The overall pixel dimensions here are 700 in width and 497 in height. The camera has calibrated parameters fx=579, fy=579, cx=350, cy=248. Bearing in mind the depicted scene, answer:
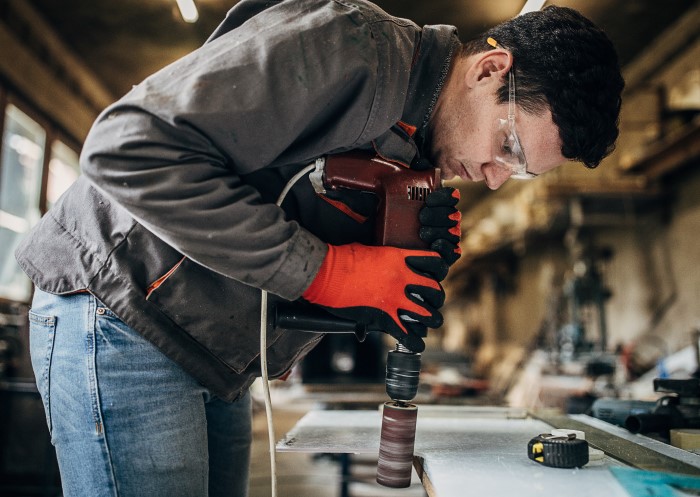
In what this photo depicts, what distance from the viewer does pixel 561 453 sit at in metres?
0.92

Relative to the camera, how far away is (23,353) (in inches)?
137

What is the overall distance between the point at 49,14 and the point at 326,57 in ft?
17.8

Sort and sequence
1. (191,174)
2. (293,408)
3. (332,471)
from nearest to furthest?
(191,174)
(293,408)
(332,471)

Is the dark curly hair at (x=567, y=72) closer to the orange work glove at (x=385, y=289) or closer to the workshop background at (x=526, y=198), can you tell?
the orange work glove at (x=385, y=289)

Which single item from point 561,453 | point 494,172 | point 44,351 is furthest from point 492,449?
point 44,351

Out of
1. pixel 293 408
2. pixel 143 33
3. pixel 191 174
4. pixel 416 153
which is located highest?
pixel 143 33

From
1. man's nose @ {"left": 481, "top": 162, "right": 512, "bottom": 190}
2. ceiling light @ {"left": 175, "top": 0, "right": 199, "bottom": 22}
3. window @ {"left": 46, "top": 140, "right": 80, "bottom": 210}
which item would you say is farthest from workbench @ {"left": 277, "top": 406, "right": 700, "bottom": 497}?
window @ {"left": 46, "top": 140, "right": 80, "bottom": 210}

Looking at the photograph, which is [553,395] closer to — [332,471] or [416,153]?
[332,471]

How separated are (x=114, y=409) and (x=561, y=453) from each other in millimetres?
698

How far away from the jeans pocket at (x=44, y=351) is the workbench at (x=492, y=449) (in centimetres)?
40

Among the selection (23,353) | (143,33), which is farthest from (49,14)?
(23,353)

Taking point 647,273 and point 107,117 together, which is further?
point 647,273

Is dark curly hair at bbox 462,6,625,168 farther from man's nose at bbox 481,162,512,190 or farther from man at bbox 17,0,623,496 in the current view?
man's nose at bbox 481,162,512,190

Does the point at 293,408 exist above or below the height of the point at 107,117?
below
